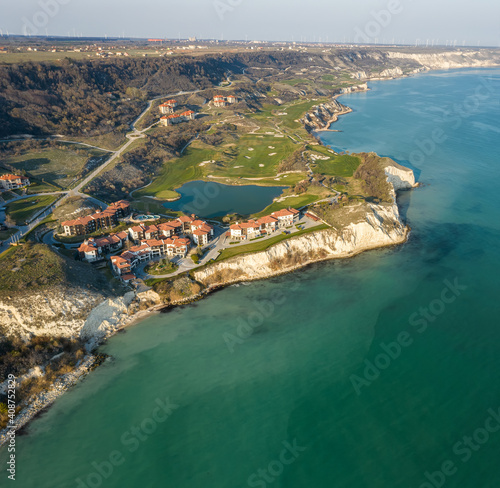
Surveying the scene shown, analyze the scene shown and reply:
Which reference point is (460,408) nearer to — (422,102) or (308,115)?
(308,115)

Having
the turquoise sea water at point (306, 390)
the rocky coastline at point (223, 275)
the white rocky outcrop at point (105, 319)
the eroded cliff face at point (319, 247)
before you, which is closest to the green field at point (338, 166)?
the rocky coastline at point (223, 275)

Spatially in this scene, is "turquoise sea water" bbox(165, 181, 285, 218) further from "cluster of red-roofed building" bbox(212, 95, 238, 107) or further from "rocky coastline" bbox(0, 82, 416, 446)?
"cluster of red-roofed building" bbox(212, 95, 238, 107)

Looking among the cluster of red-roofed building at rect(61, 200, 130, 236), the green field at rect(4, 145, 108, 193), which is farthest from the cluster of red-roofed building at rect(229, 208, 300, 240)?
the green field at rect(4, 145, 108, 193)

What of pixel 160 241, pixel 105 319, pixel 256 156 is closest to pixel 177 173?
pixel 256 156

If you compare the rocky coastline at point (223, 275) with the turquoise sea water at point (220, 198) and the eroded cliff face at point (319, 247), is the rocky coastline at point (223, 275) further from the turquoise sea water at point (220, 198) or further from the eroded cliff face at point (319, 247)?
the turquoise sea water at point (220, 198)

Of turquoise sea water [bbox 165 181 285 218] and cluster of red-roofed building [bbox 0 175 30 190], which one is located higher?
cluster of red-roofed building [bbox 0 175 30 190]

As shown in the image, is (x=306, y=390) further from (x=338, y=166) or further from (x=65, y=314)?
(x=338, y=166)

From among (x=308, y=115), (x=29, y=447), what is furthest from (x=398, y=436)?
(x=308, y=115)
